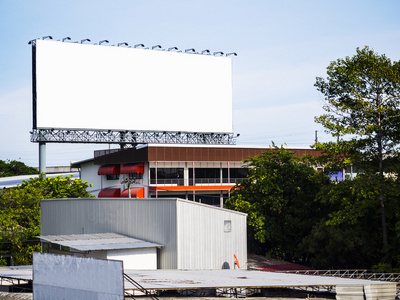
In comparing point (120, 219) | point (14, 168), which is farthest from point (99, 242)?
point (14, 168)

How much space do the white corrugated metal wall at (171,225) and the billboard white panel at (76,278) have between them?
10842mm

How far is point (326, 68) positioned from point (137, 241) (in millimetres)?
17287

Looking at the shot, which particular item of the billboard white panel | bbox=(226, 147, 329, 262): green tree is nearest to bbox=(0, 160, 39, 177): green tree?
bbox=(226, 147, 329, 262): green tree

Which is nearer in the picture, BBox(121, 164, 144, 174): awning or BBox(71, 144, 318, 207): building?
BBox(121, 164, 144, 174): awning

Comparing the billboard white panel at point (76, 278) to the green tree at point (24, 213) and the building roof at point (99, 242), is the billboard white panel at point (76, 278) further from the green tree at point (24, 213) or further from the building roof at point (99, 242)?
the green tree at point (24, 213)

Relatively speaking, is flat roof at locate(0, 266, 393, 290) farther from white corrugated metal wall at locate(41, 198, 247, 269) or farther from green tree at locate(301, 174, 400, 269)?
green tree at locate(301, 174, 400, 269)

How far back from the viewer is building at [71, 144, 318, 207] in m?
62.0

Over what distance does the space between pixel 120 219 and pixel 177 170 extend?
3079cm

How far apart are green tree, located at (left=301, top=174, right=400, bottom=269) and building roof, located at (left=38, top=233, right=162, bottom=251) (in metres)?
13.3

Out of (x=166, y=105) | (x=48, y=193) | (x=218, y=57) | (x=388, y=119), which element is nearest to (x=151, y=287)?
(x=388, y=119)

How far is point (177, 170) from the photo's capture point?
209 ft

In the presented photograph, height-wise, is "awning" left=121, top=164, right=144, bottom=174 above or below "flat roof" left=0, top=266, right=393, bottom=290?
above

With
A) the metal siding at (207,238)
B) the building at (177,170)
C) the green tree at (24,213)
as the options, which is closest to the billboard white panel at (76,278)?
the metal siding at (207,238)

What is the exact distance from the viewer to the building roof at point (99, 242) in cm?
2872
